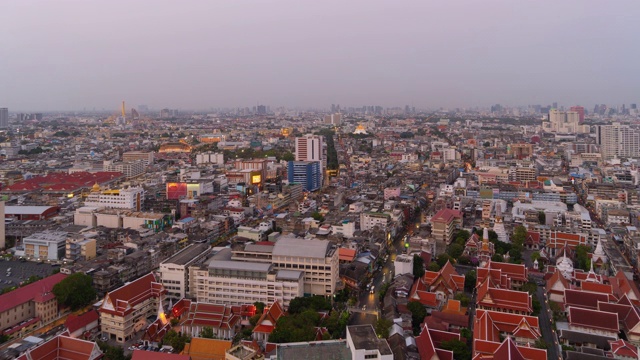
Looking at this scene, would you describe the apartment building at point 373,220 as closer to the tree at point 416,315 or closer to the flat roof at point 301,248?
the flat roof at point 301,248

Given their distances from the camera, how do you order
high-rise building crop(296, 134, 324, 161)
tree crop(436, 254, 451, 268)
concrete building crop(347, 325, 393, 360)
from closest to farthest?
concrete building crop(347, 325, 393, 360)
tree crop(436, 254, 451, 268)
high-rise building crop(296, 134, 324, 161)

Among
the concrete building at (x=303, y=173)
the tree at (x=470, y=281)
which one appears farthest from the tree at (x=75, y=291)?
the concrete building at (x=303, y=173)

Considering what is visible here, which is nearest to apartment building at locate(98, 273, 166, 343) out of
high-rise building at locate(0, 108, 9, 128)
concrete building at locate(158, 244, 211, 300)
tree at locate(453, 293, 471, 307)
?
concrete building at locate(158, 244, 211, 300)

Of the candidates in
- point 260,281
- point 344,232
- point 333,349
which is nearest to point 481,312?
point 333,349

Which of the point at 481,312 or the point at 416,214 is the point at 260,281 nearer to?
the point at 481,312

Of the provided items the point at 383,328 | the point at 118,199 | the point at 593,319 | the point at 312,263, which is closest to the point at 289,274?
the point at 312,263

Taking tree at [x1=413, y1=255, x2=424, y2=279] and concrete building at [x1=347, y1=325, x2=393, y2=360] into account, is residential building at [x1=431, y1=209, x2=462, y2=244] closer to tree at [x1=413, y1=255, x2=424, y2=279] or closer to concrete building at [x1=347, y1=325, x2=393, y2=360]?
tree at [x1=413, y1=255, x2=424, y2=279]

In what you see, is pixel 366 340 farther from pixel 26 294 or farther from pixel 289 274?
pixel 26 294
